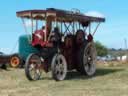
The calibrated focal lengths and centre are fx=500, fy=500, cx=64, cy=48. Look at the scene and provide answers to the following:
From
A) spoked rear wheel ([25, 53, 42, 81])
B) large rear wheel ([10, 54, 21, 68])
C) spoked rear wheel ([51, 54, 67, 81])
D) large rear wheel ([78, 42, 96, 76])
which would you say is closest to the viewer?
spoked rear wheel ([51, 54, 67, 81])

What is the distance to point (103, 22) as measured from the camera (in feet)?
67.7

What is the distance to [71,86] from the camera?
15148 mm

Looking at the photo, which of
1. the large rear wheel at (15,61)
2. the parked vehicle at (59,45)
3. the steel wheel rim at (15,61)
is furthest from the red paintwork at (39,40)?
the steel wheel rim at (15,61)

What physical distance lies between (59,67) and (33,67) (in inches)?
45.7

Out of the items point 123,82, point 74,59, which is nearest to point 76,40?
point 74,59

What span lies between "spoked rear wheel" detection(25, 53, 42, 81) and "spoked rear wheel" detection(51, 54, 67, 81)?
Result: 0.88 m

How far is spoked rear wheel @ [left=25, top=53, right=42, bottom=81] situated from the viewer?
1778 cm

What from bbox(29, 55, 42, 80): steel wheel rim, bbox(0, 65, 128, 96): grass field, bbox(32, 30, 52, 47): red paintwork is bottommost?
bbox(0, 65, 128, 96): grass field

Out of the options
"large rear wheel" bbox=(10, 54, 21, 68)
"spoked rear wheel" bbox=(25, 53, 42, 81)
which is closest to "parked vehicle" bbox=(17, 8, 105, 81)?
"spoked rear wheel" bbox=(25, 53, 42, 81)

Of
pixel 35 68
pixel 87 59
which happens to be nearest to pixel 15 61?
pixel 87 59

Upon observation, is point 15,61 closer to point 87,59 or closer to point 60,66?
point 87,59

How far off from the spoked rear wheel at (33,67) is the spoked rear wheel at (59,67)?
884mm

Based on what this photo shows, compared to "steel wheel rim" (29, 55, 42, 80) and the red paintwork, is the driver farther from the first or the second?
"steel wheel rim" (29, 55, 42, 80)

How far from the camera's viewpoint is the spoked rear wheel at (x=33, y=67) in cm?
1778
